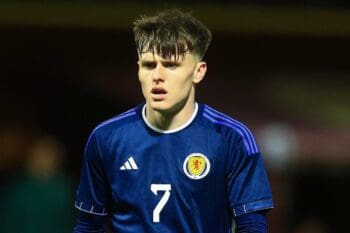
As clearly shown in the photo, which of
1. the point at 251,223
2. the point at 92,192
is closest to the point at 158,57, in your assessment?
the point at 92,192

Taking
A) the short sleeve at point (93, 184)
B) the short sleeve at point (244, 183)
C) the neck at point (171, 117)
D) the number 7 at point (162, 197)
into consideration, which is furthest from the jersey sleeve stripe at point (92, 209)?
the short sleeve at point (244, 183)

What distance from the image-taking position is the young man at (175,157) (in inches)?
174

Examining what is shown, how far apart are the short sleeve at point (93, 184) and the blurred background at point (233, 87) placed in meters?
3.14

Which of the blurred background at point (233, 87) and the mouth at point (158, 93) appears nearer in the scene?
the mouth at point (158, 93)

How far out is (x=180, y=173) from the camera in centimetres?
450

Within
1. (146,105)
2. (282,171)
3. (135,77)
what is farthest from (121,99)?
(146,105)

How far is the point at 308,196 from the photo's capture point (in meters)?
8.08

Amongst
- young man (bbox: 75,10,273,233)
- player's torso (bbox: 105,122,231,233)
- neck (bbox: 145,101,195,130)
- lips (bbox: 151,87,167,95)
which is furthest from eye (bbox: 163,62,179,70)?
player's torso (bbox: 105,122,231,233)

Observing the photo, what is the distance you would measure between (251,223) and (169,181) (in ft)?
1.34

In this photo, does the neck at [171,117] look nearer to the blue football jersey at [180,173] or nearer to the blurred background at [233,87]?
the blue football jersey at [180,173]

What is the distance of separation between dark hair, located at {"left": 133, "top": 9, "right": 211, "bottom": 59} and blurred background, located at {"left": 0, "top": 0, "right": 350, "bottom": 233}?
10.5ft

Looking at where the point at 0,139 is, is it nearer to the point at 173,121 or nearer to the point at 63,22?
the point at 63,22

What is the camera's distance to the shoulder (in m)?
4.47

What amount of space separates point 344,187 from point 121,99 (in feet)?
6.41
